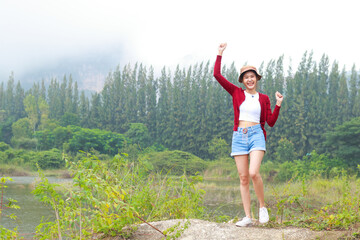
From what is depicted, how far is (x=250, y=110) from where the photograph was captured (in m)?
3.38

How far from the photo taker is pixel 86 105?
47781 millimetres

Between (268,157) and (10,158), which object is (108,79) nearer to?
(10,158)

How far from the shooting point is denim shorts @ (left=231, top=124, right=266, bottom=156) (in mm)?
3299

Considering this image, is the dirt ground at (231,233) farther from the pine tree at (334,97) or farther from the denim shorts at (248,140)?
the pine tree at (334,97)

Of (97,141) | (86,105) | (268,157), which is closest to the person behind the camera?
(268,157)

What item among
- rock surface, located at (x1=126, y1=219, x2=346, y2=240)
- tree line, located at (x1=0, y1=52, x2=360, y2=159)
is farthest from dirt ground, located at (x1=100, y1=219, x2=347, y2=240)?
tree line, located at (x1=0, y1=52, x2=360, y2=159)

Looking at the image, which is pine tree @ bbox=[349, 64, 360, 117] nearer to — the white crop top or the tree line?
the tree line

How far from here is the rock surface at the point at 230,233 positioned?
2.93 m

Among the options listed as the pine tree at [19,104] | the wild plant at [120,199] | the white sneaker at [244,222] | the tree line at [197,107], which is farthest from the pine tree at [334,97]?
the pine tree at [19,104]

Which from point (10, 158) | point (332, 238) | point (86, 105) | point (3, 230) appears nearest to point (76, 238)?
point (3, 230)

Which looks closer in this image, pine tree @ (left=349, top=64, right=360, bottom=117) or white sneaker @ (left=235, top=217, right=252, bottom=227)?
white sneaker @ (left=235, top=217, right=252, bottom=227)

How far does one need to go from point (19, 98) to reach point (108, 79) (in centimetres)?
1343

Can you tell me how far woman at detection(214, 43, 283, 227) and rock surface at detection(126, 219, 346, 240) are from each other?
7.8 inches

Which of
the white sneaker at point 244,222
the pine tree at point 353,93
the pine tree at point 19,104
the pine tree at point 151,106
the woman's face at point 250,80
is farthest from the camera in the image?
the pine tree at point 19,104
